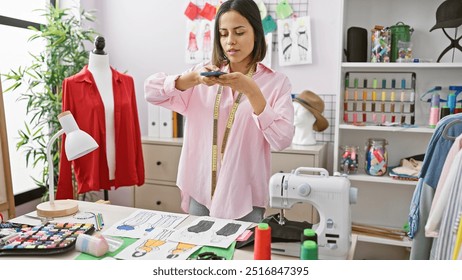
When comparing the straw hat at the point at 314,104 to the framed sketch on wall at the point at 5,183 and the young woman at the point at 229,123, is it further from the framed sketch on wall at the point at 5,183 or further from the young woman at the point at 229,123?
the framed sketch on wall at the point at 5,183

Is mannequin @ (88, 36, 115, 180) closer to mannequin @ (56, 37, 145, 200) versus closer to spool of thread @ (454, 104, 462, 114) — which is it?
mannequin @ (56, 37, 145, 200)

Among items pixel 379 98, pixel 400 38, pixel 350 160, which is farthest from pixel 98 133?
pixel 400 38

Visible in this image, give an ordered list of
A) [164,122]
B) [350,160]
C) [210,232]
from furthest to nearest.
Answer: [164,122]
[350,160]
[210,232]

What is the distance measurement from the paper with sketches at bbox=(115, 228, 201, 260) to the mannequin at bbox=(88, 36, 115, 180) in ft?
4.71

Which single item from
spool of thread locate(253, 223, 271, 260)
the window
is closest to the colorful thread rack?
spool of thread locate(253, 223, 271, 260)

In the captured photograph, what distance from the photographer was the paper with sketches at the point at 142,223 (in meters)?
1.47

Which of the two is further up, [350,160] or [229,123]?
[229,123]

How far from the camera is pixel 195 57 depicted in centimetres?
356

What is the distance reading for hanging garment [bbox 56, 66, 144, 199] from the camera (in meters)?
2.59

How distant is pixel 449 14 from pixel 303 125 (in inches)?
46.8

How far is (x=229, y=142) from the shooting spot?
1691 mm

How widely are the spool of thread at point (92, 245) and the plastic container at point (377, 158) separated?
211cm

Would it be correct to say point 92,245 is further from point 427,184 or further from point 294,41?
point 294,41
